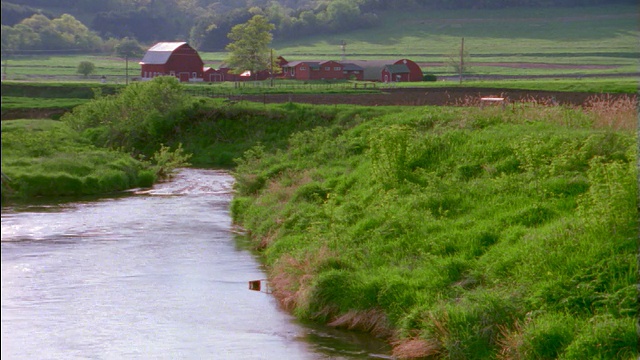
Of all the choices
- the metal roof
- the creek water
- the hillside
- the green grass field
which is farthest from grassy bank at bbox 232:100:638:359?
the hillside

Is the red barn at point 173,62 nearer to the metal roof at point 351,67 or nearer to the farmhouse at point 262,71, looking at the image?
the farmhouse at point 262,71

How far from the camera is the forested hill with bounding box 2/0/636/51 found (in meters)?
A: 135

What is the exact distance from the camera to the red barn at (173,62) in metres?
114

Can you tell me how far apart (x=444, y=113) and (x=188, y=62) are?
85.8m

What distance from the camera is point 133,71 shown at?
12506cm

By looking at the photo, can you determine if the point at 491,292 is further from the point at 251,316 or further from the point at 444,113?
the point at 444,113

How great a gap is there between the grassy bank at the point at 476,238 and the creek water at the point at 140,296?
108cm

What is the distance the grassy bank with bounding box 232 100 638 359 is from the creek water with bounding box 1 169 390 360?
108 cm

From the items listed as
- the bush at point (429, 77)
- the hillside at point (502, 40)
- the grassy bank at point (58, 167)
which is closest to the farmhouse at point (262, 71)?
the bush at point (429, 77)

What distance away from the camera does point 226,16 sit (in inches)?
6599

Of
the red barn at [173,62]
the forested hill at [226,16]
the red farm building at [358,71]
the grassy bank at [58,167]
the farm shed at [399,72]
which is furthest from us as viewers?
the forested hill at [226,16]

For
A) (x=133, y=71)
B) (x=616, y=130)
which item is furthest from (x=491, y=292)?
(x=133, y=71)

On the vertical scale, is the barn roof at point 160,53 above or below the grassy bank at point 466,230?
above

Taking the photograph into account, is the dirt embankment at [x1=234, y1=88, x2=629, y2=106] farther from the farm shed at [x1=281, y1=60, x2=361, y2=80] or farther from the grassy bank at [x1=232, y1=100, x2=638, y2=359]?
the farm shed at [x1=281, y1=60, x2=361, y2=80]
